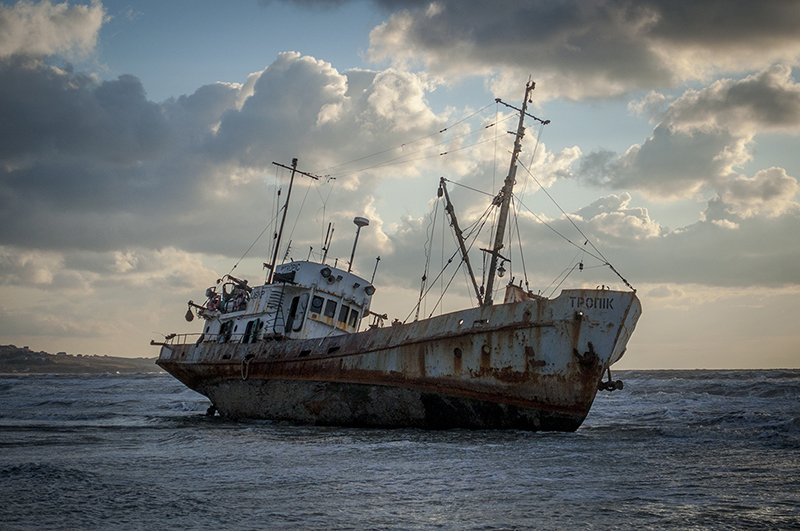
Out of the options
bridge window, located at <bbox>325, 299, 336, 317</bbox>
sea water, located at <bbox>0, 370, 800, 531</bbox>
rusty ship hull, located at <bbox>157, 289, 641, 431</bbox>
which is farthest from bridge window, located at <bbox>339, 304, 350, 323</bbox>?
sea water, located at <bbox>0, 370, 800, 531</bbox>

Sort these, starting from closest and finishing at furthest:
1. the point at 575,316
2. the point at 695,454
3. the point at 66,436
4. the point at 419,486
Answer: the point at 419,486, the point at 695,454, the point at 575,316, the point at 66,436

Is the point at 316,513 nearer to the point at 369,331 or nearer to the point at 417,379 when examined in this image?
the point at 417,379

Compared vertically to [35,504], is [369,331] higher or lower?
higher

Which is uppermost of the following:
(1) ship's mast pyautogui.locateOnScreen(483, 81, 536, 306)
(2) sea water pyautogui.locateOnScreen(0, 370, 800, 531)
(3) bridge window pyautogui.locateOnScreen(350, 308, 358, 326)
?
(1) ship's mast pyautogui.locateOnScreen(483, 81, 536, 306)

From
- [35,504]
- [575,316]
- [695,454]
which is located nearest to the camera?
[35,504]

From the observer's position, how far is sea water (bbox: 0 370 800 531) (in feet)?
17.2

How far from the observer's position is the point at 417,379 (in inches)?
542

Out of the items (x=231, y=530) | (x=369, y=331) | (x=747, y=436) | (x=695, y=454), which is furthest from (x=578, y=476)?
(x=369, y=331)

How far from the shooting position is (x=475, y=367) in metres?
12.9

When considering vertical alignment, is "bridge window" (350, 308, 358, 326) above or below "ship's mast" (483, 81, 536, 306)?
below

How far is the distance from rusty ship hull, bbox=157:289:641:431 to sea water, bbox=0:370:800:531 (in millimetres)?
745

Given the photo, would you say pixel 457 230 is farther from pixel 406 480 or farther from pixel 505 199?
pixel 406 480

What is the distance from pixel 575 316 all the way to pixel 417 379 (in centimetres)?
417

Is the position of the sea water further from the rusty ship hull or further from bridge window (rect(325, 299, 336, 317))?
bridge window (rect(325, 299, 336, 317))
